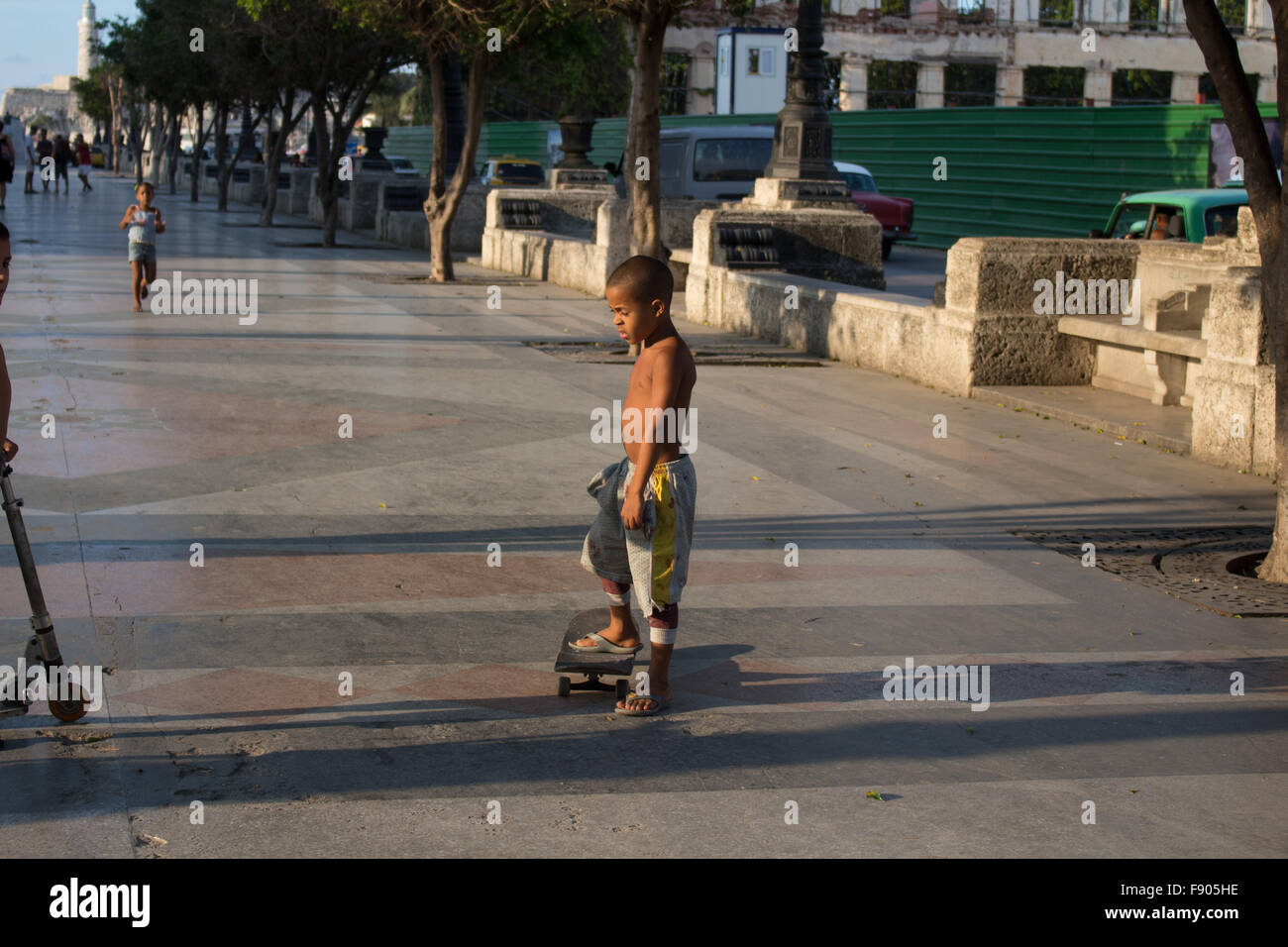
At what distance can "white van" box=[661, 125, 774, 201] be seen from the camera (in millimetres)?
24984

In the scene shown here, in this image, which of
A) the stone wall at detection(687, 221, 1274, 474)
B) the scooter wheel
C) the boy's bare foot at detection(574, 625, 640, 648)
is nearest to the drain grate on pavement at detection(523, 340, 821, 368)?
the stone wall at detection(687, 221, 1274, 474)

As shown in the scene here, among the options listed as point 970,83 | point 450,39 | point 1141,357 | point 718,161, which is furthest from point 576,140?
point 970,83

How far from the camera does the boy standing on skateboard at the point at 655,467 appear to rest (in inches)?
198

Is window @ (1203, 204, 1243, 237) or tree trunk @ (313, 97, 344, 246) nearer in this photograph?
window @ (1203, 204, 1243, 237)

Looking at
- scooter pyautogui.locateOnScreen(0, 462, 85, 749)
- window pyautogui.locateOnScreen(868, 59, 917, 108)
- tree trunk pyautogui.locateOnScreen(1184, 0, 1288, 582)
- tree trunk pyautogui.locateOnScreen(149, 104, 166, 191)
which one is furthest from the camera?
tree trunk pyautogui.locateOnScreen(149, 104, 166, 191)

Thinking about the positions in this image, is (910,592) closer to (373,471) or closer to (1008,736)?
(1008,736)

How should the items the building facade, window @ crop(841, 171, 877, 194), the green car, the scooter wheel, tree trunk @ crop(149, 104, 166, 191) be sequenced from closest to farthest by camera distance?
the scooter wheel → the green car → window @ crop(841, 171, 877, 194) → the building facade → tree trunk @ crop(149, 104, 166, 191)

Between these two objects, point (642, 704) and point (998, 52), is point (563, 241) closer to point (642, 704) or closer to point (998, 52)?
point (642, 704)

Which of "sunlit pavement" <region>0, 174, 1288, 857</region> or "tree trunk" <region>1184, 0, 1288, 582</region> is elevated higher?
"tree trunk" <region>1184, 0, 1288, 582</region>

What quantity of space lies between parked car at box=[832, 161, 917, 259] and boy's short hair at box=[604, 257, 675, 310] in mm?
23733

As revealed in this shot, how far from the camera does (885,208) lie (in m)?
28.8

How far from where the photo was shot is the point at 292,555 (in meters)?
6.91

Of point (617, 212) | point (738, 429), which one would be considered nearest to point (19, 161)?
point (617, 212)

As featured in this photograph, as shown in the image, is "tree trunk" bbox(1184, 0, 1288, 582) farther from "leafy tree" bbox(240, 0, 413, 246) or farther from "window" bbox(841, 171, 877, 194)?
"window" bbox(841, 171, 877, 194)
